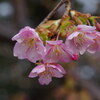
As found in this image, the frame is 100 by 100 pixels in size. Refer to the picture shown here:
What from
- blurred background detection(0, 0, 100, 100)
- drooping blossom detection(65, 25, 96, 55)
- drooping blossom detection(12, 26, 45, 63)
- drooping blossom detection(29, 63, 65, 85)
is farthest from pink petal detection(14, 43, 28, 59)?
blurred background detection(0, 0, 100, 100)

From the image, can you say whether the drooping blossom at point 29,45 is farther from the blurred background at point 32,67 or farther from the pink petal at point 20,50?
the blurred background at point 32,67

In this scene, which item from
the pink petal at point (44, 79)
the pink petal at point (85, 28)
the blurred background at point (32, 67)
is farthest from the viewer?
A: the blurred background at point (32, 67)

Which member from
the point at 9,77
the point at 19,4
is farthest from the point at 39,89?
the point at 19,4

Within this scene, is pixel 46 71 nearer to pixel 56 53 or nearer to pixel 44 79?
pixel 44 79

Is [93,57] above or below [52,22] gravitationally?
below

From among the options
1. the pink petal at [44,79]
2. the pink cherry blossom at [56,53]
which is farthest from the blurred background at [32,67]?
the pink cherry blossom at [56,53]

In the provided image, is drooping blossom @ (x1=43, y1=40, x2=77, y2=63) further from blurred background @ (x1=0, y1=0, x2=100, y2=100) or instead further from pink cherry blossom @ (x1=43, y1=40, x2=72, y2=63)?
blurred background @ (x1=0, y1=0, x2=100, y2=100)

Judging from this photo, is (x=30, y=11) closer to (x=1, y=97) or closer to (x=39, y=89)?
(x=39, y=89)
